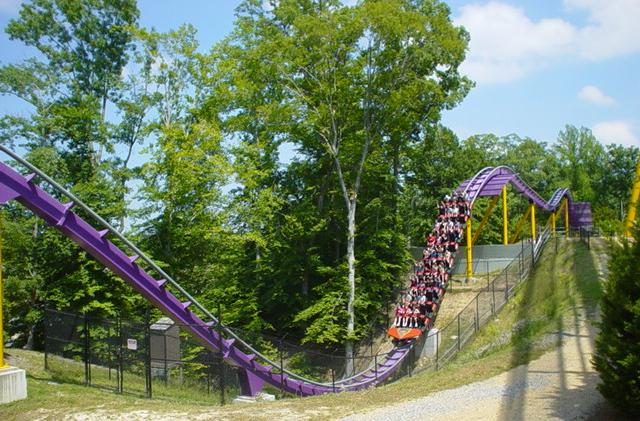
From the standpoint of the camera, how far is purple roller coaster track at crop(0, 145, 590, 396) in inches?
560

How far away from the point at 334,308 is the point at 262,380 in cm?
1192

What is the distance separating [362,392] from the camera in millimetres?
13117

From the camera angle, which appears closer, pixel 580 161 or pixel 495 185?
pixel 495 185

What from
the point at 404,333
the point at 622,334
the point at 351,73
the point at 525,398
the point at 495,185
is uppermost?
the point at 351,73

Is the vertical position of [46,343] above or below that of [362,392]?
above

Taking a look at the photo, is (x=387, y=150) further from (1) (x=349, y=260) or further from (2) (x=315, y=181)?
(1) (x=349, y=260)

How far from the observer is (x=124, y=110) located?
32.8 meters

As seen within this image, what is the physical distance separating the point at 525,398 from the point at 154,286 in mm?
9970

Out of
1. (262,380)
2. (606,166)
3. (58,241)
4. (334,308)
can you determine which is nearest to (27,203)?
(262,380)

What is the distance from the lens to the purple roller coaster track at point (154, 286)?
14.2m

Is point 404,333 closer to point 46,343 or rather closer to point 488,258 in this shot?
point 488,258

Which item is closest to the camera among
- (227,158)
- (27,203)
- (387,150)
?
(27,203)

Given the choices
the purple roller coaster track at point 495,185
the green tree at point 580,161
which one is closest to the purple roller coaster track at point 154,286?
the purple roller coaster track at point 495,185

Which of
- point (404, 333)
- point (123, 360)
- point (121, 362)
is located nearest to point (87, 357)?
point (123, 360)
